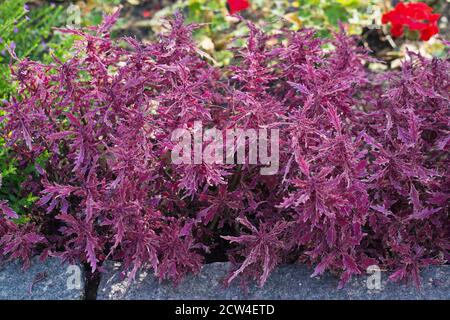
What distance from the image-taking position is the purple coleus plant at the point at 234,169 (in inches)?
73.9

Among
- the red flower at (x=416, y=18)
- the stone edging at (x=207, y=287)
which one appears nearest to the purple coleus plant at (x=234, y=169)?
the stone edging at (x=207, y=287)

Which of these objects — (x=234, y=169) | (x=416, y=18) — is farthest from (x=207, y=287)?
(x=416, y=18)

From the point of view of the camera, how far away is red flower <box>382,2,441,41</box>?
120 inches

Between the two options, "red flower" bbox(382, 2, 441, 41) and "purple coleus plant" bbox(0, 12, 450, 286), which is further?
"red flower" bbox(382, 2, 441, 41)

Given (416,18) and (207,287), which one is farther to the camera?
(416,18)

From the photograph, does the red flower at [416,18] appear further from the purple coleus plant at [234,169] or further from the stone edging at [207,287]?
the stone edging at [207,287]

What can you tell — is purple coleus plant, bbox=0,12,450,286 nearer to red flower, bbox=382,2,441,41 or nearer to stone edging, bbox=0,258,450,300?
stone edging, bbox=0,258,450,300

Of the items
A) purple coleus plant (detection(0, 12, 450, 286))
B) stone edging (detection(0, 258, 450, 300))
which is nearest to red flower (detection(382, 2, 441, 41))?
purple coleus plant (detection(0, 12, 450, 286))

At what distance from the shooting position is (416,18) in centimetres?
308

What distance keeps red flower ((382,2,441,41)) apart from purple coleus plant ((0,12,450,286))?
36.4 inches

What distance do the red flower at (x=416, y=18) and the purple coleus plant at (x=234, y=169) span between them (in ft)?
3.03

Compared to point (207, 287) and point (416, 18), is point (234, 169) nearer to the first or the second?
point (207, 287)

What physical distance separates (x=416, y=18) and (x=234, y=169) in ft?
4.84
